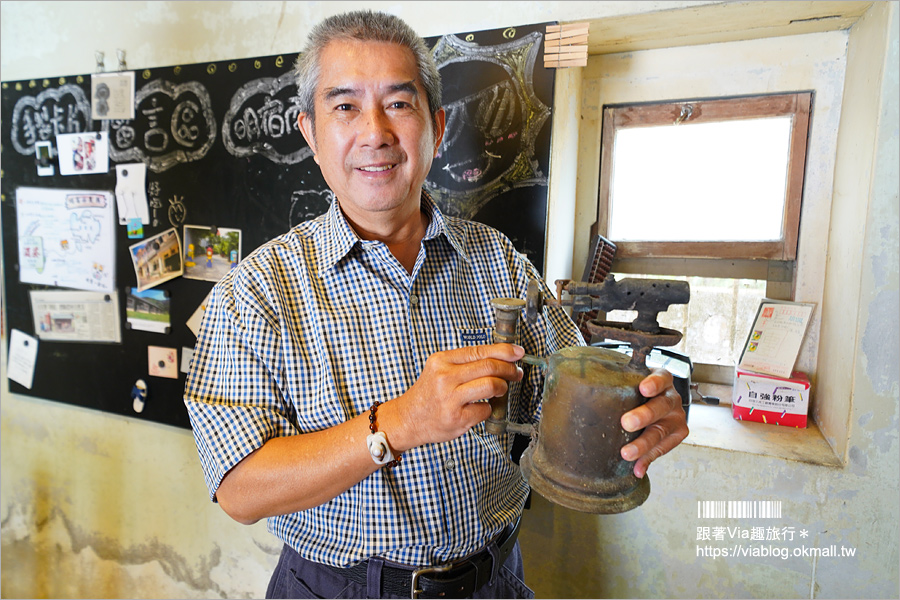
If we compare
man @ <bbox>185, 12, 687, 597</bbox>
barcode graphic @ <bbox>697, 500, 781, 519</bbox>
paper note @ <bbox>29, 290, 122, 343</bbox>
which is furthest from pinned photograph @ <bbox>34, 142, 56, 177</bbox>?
barcode graphic @ <bbox>697, 500, 781, 519</bbox>

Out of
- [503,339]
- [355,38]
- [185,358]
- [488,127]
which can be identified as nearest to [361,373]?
[503,339]

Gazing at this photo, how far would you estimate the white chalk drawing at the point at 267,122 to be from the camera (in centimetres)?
180

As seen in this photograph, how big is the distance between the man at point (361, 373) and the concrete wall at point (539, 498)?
59 centimetres

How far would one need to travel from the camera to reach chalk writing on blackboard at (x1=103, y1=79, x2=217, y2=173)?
1.94 metres

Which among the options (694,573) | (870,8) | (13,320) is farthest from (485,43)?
(13,320)

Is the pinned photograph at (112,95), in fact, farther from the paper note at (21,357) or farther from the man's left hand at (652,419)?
the man's left hand at (652,419)

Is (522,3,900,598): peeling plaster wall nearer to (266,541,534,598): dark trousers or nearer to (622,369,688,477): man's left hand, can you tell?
(266,541,534,598): dark trousers

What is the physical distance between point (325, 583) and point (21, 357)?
2.25 m

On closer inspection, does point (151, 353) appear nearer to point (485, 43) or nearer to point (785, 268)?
point (485, 43)

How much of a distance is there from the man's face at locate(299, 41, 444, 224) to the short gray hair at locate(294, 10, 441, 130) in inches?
0.7

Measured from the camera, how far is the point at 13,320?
2.40m

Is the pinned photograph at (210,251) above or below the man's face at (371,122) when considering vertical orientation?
below

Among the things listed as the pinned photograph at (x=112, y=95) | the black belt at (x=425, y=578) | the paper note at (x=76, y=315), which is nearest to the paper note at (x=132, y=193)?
the pinned photograph at (x=112, y=95)

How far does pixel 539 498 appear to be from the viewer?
167 cm
